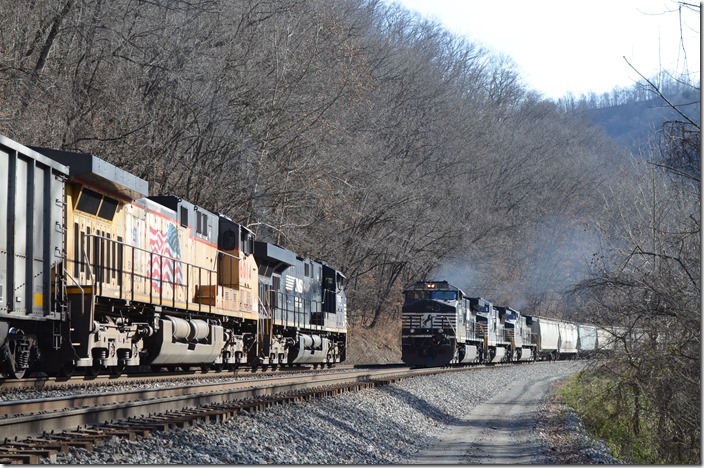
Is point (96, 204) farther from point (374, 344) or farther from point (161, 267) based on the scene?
point (374, 344)

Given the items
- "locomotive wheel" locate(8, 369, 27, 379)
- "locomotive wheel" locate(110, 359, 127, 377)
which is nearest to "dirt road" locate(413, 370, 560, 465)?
"locomotive wheel" locate(8, 369, 27, 379)

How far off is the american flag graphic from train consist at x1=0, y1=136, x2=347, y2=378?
0.03 m

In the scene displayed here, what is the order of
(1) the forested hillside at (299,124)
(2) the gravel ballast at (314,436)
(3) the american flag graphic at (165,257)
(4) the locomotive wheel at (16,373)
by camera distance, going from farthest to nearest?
(1) the forested hillside at (299,124) < (3) the american flag graphic at (165,257) < (4) the locomotive wheel at (16,373) < (2) the gravel ballast at (314,436)

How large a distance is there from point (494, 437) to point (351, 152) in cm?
2548

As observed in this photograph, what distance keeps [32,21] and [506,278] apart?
4199 cm

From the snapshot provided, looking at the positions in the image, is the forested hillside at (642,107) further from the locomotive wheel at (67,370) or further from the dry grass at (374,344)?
the dry grass at (374,344)

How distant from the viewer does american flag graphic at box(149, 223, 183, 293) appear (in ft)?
50.4

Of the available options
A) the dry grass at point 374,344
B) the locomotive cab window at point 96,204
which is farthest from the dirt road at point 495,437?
the dry grass at point 374,344

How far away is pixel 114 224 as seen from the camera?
1405cm

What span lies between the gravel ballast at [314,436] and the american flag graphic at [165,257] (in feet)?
12.6

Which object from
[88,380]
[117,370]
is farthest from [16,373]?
[117,370]

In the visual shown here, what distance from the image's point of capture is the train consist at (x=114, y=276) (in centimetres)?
1086

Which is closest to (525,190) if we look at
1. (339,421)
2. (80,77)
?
(80,77)

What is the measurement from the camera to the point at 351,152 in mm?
38188
